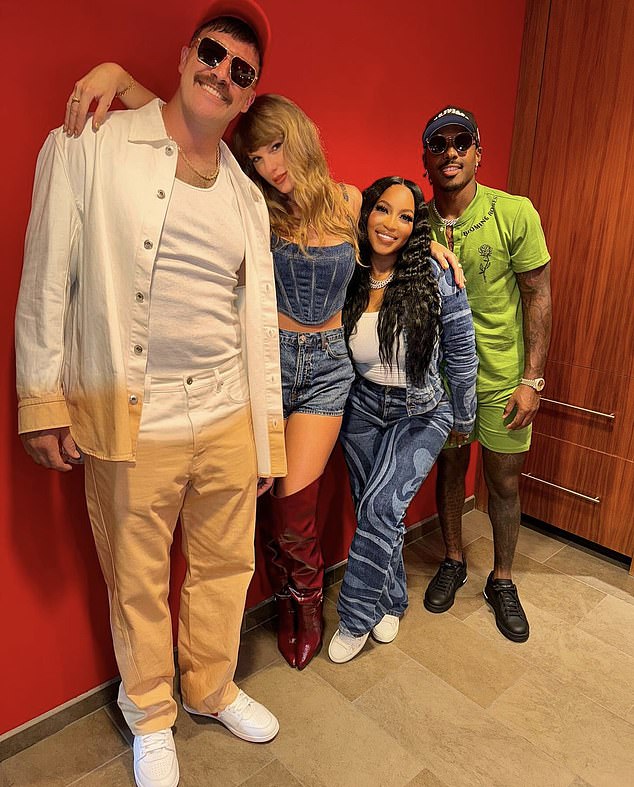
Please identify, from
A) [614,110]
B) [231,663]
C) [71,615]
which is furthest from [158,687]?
[614,110]

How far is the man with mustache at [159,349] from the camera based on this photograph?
4.23 feet

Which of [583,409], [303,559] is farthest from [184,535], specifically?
[583,409]

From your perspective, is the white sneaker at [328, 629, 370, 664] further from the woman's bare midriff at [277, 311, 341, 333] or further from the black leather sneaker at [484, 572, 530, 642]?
the woman's bare midriff at [277, 311, 341, 333]

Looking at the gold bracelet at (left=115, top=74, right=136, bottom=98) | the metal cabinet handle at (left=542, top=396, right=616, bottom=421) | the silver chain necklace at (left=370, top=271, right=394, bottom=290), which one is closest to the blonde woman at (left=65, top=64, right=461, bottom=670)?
the gold bracelet at (left=115, top=74, right=136, bottom=98)

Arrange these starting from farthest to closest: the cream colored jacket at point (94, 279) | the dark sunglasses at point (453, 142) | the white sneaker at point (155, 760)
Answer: the dark sunglasses at point (453, 142) < the white sneaker at point (155, 760) < the cream colored jacket at point (94, 279)

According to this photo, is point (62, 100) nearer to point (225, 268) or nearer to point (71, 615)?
point (225, 268)

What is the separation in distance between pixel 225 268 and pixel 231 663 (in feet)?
3.56

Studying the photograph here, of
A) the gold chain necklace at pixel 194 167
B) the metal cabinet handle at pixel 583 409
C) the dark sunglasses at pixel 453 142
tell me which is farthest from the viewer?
the metal cabinet handle at pixel 583 409

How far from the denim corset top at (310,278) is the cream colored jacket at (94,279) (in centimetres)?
44

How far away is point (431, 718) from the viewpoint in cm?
183

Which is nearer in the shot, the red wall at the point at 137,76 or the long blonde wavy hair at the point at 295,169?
the red wall at the point at 137,76

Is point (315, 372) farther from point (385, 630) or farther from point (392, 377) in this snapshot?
point (385, 630)

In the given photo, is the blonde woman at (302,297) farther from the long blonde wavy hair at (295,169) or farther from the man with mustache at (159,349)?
the man with mustache at (159,349)

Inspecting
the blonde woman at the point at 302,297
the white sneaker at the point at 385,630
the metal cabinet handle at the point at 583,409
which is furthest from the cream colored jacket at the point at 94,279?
the metal cabinet handle at the point at 583,409
